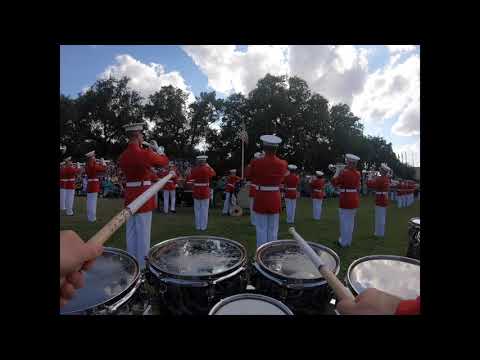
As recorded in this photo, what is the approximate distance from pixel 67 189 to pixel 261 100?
30.5m

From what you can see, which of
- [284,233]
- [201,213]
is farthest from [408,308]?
[201,213]

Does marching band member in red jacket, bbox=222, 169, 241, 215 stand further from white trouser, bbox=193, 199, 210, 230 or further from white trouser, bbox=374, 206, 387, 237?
white trouser, bbox=374, 206, 387, 237

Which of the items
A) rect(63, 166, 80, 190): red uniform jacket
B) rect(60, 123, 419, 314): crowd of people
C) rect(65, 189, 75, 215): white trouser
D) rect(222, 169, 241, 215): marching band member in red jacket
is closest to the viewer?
rect(60, 123, 419, 314): crowd of people

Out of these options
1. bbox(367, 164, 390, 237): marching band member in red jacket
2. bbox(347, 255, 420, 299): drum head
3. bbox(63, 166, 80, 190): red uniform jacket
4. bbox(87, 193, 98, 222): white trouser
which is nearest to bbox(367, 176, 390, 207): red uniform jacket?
bbox(367, 164, 390, 237): marching band member in red jacket

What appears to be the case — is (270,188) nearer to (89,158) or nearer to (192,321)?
(192,321)

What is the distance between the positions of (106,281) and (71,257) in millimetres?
A: 1302

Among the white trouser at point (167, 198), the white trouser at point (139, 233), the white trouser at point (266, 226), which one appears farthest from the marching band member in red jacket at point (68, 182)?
the white trouser at point (266, 226)

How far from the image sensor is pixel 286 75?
4041 centimetres

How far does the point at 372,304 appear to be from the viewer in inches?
48.7

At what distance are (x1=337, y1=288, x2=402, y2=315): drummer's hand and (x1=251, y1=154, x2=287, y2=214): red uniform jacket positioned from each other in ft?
13.2

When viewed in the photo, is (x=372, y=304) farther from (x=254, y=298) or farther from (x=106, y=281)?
(x=106, y=281)

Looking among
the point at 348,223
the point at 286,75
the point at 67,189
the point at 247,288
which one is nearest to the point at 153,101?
the point at 286,75

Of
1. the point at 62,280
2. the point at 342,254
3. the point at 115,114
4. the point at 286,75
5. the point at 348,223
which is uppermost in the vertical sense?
the point at 286,75

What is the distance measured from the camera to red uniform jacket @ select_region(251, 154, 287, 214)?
17.3ft
